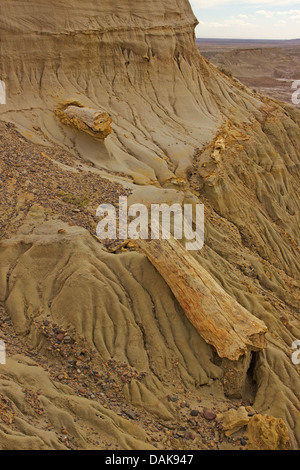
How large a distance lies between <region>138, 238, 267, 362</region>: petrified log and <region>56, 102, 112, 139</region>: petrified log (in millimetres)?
7844

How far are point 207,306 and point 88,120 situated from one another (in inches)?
393

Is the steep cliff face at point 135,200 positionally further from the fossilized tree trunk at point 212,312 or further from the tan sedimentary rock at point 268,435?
the tan sedimentary rock at point 268,435

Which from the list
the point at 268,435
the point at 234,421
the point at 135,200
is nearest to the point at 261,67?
the point at 135,200

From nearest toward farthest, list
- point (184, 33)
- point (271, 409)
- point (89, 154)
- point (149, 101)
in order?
point (271, 409) < point (89, 154) < point (149, 101) < point (184, 33)

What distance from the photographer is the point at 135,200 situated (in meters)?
14.1

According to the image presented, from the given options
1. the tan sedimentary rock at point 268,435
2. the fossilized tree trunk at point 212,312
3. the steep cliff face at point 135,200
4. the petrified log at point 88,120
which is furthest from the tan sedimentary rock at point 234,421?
the petrified log at point 88,120

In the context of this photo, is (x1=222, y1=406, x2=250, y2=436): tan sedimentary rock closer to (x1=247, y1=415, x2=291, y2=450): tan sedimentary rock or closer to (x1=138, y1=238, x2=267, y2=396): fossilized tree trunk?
(x1=247, y1=415, x2=291, y2=450): tan sedimentary rock

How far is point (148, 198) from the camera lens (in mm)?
14195

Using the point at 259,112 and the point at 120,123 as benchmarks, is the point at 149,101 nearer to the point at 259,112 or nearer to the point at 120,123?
the point at 120,123

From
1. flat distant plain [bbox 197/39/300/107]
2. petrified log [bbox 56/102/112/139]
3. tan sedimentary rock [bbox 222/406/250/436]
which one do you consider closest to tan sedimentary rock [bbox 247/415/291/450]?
tan sedimentary rock [bbox 222/406/250/436]

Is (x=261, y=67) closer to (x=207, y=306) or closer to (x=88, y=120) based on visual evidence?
(x=88, y=120)

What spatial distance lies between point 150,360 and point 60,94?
1357 cm

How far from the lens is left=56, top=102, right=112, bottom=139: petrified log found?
17.0 meters
